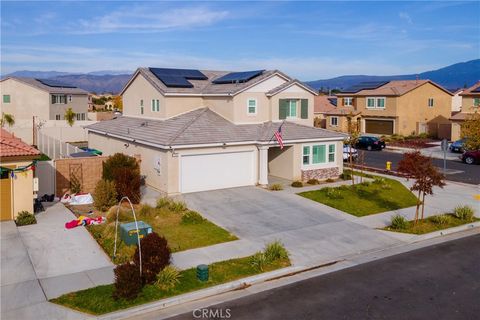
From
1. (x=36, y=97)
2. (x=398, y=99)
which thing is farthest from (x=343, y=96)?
(x=36, y=97)

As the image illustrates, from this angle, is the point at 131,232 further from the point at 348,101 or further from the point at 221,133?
the point at 348,101

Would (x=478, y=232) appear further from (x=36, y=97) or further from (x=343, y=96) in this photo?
(x=36, y=97)

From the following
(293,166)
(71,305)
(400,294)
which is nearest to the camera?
(71,305)

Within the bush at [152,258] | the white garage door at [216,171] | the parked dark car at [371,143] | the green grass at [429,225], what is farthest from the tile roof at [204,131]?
the parked dark car at [371,143]

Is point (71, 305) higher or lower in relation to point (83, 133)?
lower

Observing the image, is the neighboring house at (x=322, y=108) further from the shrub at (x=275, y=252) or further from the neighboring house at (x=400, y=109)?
the shrub at (x=275, y=252)

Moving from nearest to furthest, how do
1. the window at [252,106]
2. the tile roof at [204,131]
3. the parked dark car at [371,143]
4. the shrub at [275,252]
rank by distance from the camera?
the shrub at [275,252], the tile roof at [204,131], the window at [252,106], the parked dark car at [371,143]

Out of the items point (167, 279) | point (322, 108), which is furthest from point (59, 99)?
point (167, 279)
